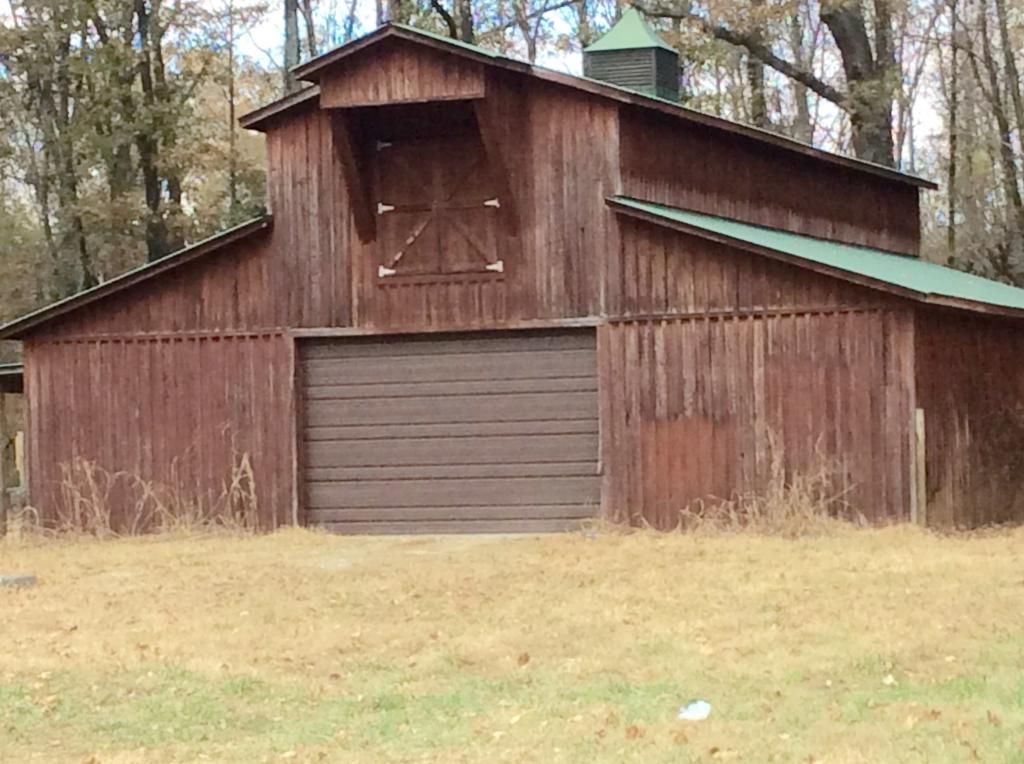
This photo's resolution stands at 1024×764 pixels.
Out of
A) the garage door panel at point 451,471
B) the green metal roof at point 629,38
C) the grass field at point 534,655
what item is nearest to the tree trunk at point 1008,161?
the green metal roof at point 629,38

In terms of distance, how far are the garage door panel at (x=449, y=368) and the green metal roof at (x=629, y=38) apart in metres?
6.10

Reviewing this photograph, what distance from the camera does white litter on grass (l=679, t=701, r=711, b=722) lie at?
8.02 meters

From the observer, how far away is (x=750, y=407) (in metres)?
16.5

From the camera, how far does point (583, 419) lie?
17.3m

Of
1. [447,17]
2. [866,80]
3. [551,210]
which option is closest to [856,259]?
[551,210]

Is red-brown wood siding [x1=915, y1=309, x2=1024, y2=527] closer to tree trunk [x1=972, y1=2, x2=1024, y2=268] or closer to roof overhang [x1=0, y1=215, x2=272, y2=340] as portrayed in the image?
roof overhang [x1=0, y1=215, x2=272, y2=340]

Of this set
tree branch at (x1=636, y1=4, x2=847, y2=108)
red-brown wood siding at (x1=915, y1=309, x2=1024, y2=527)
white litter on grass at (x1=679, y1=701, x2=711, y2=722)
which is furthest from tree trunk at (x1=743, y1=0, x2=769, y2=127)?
white litter on grass at (x1=679, y1=701, x2=711, y2=722)

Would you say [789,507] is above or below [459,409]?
below

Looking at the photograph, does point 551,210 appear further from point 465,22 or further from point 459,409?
point 465,22

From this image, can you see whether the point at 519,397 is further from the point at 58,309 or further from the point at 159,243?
the point at 159,243

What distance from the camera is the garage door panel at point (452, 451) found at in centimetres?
1741

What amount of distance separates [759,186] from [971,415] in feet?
14.6

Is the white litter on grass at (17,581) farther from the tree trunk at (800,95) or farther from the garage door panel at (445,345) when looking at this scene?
the tree trunk at (800,95)

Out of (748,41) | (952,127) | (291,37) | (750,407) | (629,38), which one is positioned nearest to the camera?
(750,407)
